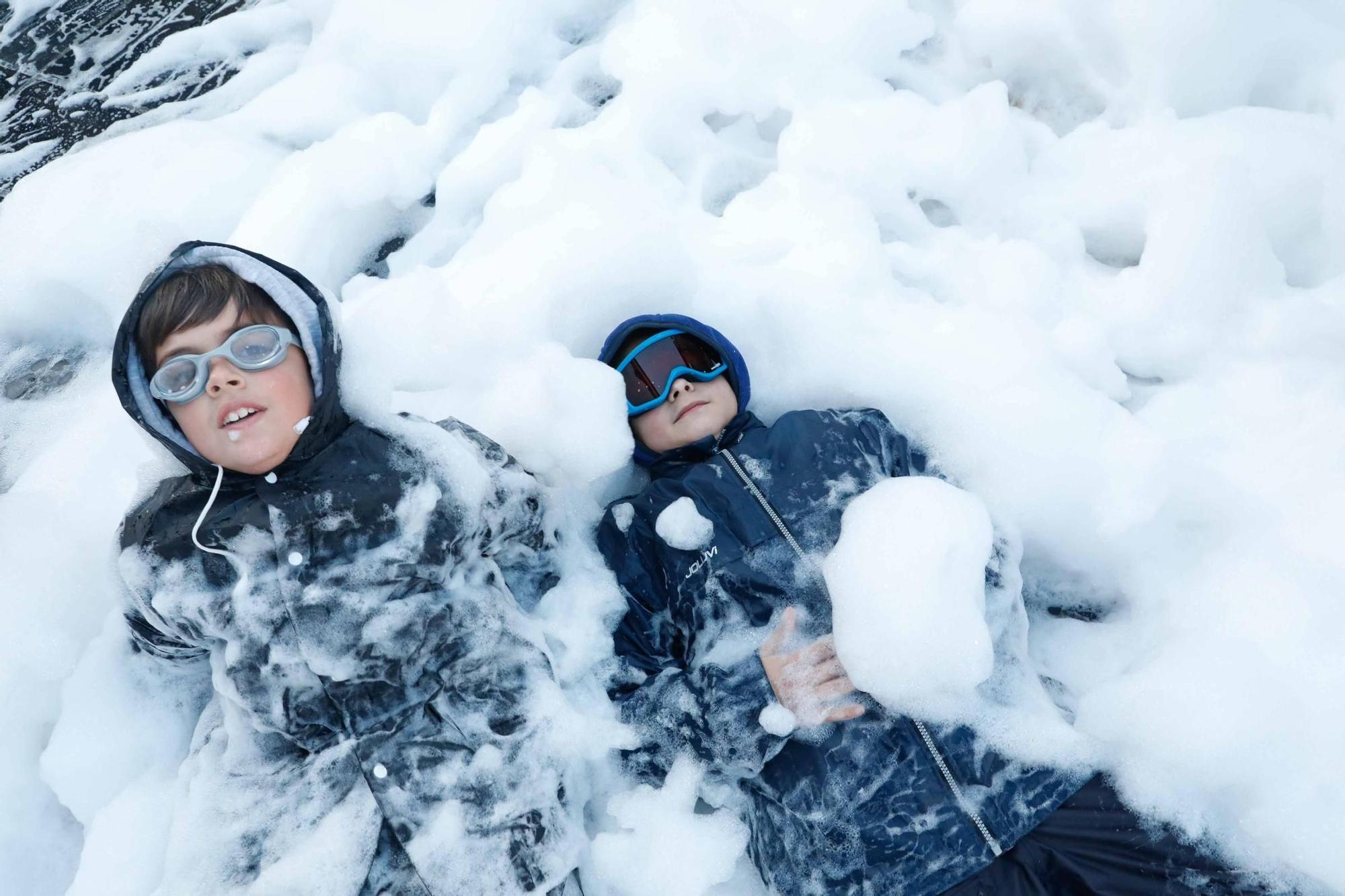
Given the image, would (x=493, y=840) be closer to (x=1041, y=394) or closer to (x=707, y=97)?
(x=1041, y=394)

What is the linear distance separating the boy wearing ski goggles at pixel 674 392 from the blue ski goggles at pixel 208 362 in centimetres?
102

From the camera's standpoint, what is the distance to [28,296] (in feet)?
10.4

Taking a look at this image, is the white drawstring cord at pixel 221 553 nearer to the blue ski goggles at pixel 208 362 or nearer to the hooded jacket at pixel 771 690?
the blue ski goggles at pixel 208 362

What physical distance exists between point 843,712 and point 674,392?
106 cm

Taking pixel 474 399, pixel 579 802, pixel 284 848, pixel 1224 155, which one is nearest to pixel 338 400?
pixel 474 399

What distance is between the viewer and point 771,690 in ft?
7.46

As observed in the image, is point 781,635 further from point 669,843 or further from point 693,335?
point 693,335

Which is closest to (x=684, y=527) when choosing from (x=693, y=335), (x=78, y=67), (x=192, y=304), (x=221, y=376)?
(x=693, y=335)

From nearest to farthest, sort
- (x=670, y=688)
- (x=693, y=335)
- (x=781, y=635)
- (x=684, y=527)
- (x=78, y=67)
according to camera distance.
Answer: (x=781, y=635) < (x=670, y=688) < (x=684, y=527) < (x=693, y=335) < (x=78, y=67)

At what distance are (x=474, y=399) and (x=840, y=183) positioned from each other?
5.01ft

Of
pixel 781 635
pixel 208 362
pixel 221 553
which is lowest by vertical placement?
pixel 781 635

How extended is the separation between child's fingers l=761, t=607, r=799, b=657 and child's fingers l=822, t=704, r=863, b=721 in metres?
0.20

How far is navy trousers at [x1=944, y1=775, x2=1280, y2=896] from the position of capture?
2.07m

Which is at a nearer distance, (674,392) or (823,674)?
(823,674)
